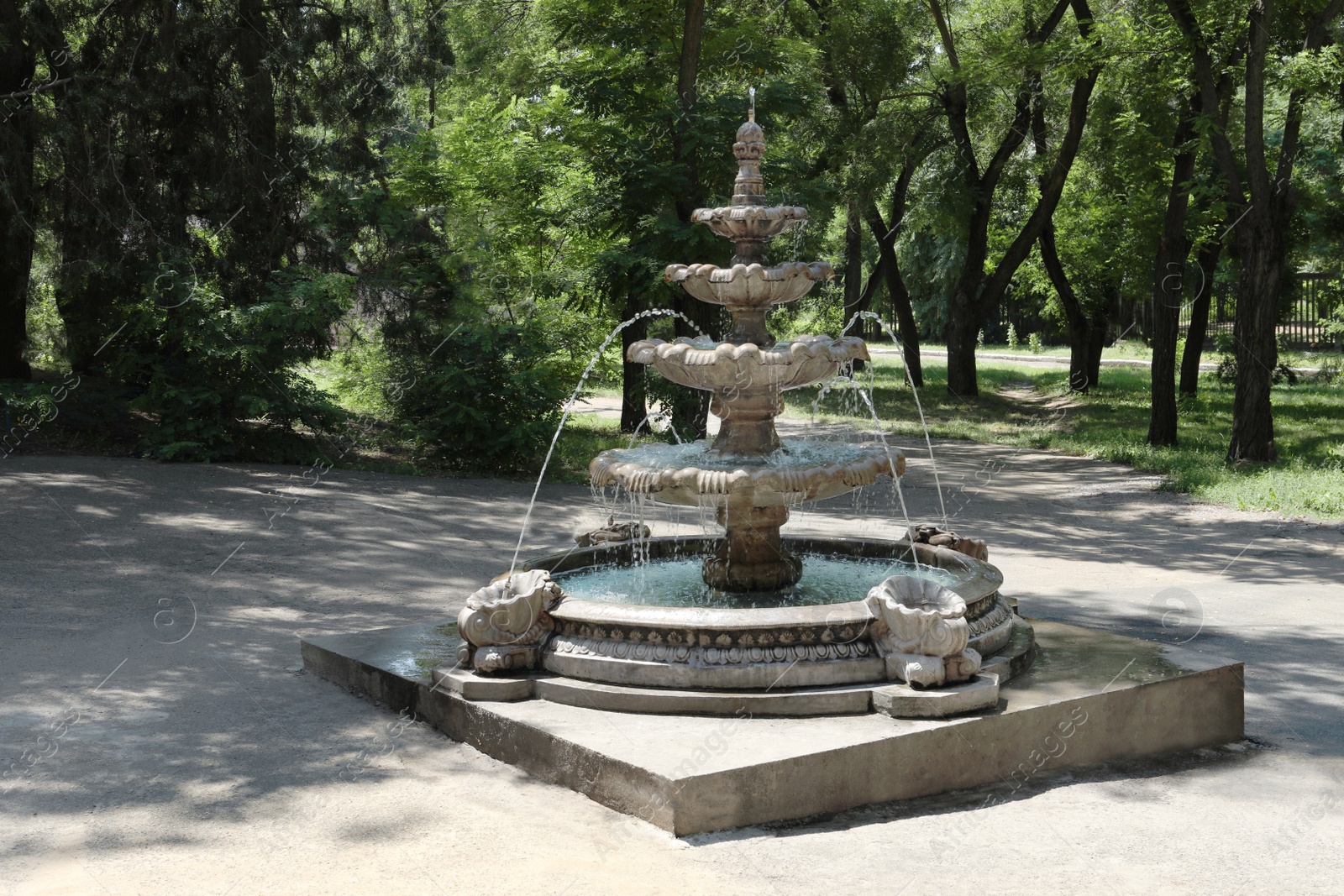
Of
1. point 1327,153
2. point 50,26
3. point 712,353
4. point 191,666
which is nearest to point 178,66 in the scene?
point 50,26

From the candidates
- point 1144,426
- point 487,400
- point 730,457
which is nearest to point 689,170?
point 487,400

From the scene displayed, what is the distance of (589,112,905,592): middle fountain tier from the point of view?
6.57 m

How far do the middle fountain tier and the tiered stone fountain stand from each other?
0.01m

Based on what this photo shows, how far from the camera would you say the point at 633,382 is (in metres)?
20.6

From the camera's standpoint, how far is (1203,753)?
635 cm

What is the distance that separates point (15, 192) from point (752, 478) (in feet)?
43.4

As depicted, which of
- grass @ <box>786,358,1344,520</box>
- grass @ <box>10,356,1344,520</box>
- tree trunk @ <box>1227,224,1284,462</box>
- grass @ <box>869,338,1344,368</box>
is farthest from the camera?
grass @ <box>869,338,1344,368</box>

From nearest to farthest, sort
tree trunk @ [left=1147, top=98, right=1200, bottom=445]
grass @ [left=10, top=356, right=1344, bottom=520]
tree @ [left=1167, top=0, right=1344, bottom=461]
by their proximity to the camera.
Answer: grass @ [left=10, top=356, right=1344, bottom=520]
tree @ [left=1167, top=0, right=1344, bottom=461]
tree trunk @ [left=1147, top=98, right=1200, bottom=445]

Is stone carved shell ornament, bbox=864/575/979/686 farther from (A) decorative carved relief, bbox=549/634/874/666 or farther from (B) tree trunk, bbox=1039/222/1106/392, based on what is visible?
(B) tree trunk, bbox=1039/222/1106/392

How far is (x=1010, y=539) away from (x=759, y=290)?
6934mm

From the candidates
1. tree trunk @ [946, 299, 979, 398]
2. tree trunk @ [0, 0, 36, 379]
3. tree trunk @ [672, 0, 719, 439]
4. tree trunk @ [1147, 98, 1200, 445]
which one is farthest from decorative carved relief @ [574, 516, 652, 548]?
tree trunk @ [946, 299, 979, 398]

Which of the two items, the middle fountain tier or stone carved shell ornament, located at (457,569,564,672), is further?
the middle fountain tier

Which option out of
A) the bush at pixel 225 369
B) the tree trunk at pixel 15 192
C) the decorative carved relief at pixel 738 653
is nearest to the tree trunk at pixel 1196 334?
the bush at pixel 225 369

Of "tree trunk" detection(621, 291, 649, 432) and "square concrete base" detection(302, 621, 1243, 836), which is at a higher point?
"tree trunk" detection(621, 291, 649, 432)
